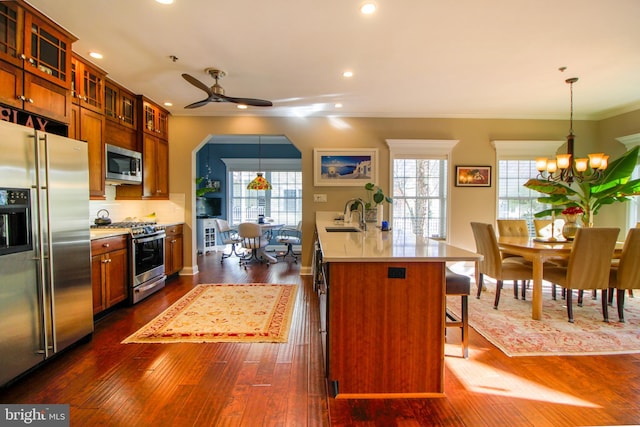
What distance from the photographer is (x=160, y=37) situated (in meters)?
2.53

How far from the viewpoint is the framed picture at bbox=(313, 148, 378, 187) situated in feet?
15.0

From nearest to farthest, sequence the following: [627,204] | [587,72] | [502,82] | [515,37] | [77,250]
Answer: [77,250]
[515,37]
[587,72]
[502,82]
[627,204]

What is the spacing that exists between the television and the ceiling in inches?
124

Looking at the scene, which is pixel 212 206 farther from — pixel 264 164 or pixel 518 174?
pixel 518 174

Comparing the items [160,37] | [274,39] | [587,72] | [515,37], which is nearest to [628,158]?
[587,72]

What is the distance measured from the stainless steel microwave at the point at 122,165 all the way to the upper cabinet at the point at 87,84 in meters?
0.46

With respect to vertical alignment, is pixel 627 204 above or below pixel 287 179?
below

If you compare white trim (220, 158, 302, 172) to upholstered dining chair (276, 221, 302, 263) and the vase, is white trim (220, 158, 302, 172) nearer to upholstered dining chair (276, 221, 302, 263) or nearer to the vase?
upholstered dining chair (276, 221, 302, 263)

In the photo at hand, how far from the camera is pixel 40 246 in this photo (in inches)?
76.7

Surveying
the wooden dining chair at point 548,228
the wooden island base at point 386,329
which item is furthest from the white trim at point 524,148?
the wooden island base at point 386,329

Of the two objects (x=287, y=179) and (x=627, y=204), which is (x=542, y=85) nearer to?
(x=627, y=204)

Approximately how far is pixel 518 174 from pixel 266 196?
5.29 metres

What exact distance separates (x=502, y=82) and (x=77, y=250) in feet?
15.2

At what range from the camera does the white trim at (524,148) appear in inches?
181
